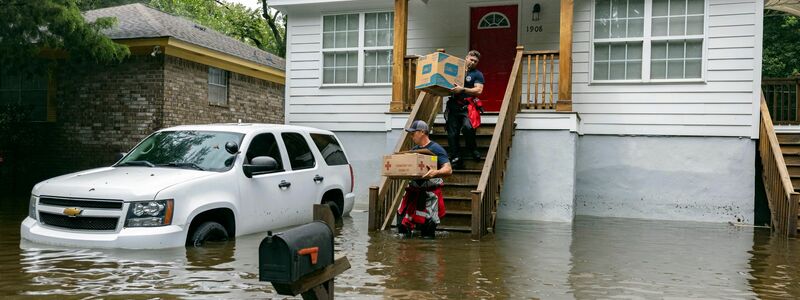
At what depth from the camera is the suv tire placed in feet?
24.2

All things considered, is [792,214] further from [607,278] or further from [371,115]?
[371,115]

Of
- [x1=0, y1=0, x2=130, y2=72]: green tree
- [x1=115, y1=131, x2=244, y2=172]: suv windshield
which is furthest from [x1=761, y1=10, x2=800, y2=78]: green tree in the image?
[x1=115, y1=131, x2=244, y2=172]: suv windshield

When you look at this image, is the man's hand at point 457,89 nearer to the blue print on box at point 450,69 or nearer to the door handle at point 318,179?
the blue print on box at point 450,69

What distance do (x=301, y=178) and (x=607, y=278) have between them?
417 cm

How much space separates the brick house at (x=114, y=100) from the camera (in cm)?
1650

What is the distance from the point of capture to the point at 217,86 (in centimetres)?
1911

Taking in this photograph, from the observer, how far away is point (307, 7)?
15078 mm

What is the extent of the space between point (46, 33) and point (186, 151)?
7.43 meters

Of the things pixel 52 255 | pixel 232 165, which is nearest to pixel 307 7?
pixel 232 165

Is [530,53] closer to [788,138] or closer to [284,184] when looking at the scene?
[284,184]

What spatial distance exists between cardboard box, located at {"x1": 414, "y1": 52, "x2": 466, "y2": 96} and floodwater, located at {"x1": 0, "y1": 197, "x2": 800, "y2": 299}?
240cm

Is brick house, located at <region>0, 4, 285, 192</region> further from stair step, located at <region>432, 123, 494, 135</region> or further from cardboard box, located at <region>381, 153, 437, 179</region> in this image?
cardboard box, located at <region>381, 153, 437, 179</region>

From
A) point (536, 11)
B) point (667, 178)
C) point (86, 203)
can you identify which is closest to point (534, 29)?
point (536, 11)

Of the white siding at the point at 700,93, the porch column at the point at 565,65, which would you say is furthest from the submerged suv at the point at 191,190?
the white siding at the point at 700,93
